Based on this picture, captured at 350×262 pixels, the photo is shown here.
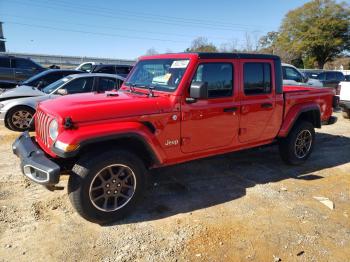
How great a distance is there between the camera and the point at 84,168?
342 centimetres

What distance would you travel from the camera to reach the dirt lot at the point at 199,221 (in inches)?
126

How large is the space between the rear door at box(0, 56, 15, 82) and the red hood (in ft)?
33.2

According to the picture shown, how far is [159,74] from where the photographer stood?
14.5ft

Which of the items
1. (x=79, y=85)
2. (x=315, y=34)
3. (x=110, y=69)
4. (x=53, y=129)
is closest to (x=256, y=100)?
(x=53, y=129)

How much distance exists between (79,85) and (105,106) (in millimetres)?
4659

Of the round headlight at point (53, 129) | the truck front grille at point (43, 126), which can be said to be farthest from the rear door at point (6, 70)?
the round headlight at point (53, 129)

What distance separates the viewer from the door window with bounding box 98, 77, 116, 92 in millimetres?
8156

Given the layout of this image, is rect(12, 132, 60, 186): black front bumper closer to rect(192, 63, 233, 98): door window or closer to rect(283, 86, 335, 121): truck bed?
rect(192, 63, 233, 98): door window

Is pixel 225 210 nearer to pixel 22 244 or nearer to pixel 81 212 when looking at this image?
pixel 81 212

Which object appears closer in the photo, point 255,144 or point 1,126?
point 255,144

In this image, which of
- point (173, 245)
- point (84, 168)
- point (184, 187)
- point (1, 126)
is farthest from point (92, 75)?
point (173, 245)

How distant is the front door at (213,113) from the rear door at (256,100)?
0.60 ft

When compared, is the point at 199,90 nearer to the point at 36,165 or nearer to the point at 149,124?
the point at 149,124

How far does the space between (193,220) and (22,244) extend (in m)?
1.85
